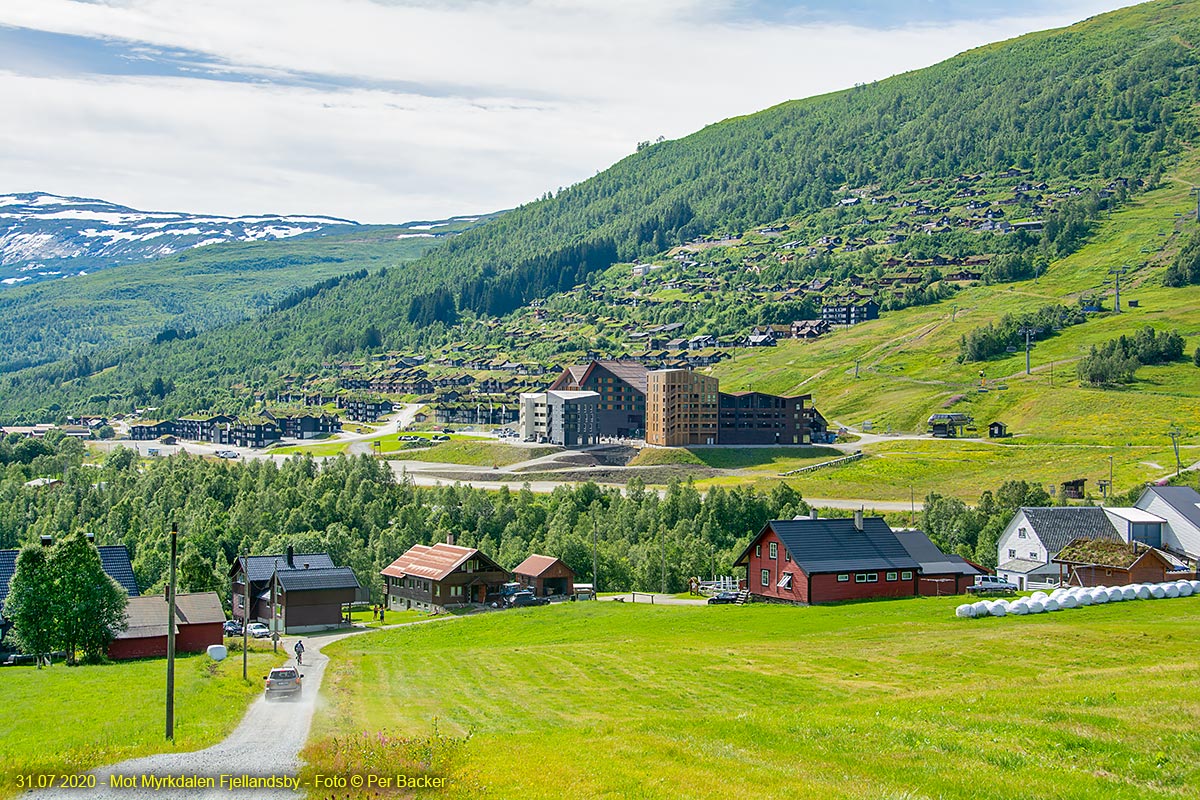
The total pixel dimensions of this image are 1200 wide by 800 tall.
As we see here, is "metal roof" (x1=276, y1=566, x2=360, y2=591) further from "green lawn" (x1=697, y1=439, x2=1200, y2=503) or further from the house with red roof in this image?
"green lawn" (x1=697, y1=439, x2=1200, y2=503)

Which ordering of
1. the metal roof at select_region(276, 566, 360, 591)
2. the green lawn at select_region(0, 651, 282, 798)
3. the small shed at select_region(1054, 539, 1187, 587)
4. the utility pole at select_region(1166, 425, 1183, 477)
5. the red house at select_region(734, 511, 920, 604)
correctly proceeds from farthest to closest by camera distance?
the utility pole at select_region(1166, 425, 1183, 477)
the metal roof at select_region(276, 566, 360, 591)
the small shed at select_region(1054, 539, 1187, 587)
the red house at select_region(734, 511, 920, 604)
the green lawn at select_region(0, 651, 282, 798)

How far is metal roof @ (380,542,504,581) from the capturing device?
78500 mm

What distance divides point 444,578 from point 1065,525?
40643 millimetres

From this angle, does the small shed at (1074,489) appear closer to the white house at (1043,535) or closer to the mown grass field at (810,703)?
the white house at (1043,535)

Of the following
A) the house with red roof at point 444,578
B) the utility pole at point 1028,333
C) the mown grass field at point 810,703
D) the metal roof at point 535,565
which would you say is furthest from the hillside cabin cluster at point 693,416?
the mown grass field at point 810,703

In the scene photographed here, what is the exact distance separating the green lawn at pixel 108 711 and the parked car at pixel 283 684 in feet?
1.98

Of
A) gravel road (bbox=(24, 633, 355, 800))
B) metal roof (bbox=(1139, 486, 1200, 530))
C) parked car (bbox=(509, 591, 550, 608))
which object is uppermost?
gravel road (bbox=(24, 633, 355, 800))

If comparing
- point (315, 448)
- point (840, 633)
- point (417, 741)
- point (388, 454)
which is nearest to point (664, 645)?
point (840, 633)

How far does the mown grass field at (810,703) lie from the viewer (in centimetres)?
1873

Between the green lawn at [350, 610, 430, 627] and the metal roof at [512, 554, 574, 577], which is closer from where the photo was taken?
the green lawn at [350, 610, 430, 627]

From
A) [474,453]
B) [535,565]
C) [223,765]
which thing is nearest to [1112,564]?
[535,565]

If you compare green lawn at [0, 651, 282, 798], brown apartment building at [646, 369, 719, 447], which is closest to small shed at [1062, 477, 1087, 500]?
brown apartment building at [646, 369, 719, 447]

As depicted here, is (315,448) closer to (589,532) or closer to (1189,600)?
(589,532)

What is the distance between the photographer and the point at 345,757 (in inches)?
775
